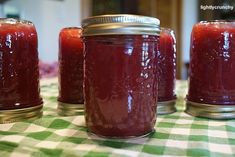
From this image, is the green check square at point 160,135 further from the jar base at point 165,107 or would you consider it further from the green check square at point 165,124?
the jar base at point 165,107

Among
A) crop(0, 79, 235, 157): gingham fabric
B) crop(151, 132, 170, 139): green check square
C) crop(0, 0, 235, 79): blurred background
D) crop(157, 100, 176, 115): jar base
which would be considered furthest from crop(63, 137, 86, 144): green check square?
crop(0, 0, 235, 79): blurred background

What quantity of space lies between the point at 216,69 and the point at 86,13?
2599 millimetres

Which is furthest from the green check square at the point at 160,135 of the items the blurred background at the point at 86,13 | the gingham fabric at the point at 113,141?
the blurred background at the point at 86,13

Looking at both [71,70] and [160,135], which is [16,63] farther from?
[160,135]

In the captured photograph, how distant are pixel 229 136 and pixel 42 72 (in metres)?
1.41

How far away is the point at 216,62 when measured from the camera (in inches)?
25.4

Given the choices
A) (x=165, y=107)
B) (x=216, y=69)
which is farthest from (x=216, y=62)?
Result: (x=165, y=107)

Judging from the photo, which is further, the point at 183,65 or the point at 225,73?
the point at 183,65

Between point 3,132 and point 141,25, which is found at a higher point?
point 141,25

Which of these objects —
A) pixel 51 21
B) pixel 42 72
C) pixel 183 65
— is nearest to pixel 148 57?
pixel 42 72

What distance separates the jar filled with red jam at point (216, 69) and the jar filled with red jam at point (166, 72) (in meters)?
0.06

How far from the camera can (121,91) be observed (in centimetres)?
49

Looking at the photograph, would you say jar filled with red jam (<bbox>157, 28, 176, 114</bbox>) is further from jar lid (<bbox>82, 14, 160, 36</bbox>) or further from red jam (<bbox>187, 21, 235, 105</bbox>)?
jar lid (<bbox>82, 14, 160, 36</bbox>)

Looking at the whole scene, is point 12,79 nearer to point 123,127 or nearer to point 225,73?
point 123,127
